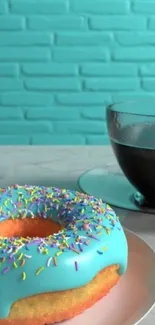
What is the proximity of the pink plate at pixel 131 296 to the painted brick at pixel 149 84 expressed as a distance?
1.47 metres

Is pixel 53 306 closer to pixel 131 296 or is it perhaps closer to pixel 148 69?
pixel 131 296

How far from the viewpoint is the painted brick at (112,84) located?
6.97 feet

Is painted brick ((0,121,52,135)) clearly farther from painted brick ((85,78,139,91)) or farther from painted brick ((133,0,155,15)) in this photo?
painted brick ((133,0,155,15))

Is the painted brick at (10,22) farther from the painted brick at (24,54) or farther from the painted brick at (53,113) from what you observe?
the painted brick at (53,113)

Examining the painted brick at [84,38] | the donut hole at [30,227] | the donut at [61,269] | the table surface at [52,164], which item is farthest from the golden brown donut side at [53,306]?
the painted brick at [84,38]

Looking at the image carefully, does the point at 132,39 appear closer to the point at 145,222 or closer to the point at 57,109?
the point at 57,109

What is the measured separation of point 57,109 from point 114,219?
153 cm

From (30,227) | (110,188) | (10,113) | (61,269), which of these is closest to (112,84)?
(10,113)

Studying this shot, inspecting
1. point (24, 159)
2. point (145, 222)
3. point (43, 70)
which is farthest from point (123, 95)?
point (145, 222)

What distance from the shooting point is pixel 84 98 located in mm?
2146

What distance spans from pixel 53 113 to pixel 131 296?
159 centimetres

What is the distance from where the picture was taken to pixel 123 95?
2.14 meters

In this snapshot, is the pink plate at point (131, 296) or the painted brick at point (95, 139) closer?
the pink plate at point (131, 296)

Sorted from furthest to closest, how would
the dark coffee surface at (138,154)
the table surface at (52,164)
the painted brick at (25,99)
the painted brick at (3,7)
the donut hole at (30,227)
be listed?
the painted brick at (25,99), the painted brick at (3,7), the table surface at (52,164), the dark coffee surface at (138,154), the donut hole at (30,227)
